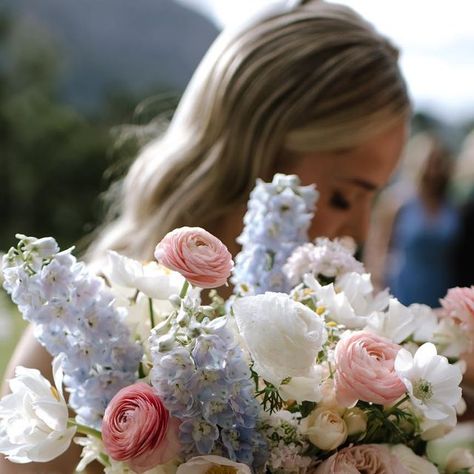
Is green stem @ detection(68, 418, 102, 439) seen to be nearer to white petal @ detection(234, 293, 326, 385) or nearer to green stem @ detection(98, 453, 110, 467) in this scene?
green stem @ detection(98, 453, 110, 467)

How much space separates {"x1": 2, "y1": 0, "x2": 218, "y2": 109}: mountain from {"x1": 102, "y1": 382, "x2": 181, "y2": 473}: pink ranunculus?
10929 millimetres

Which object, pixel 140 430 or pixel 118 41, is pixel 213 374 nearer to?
pixel 140 430

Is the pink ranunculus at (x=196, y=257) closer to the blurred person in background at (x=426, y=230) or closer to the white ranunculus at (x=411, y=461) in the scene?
the white ranunculus at (x=411, y=461)

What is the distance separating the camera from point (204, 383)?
580mm

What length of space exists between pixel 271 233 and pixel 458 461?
0.89ft

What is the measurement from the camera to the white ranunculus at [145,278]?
2.23ft

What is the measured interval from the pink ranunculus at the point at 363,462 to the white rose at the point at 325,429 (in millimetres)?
10

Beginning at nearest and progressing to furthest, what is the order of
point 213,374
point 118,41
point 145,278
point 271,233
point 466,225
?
point 213,374 < point 145,278 < point 271,233 < point 466,225 < point 118,41

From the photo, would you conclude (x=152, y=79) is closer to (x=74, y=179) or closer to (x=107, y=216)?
(x=74, y=179)

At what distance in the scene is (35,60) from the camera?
11.2m

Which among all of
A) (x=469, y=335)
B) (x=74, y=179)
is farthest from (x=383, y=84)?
(x=74, y=179)

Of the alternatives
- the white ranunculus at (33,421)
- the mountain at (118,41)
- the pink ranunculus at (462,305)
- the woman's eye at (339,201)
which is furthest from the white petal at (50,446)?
the mountain at (118,41)

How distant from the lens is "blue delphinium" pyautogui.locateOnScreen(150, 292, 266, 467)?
57cm

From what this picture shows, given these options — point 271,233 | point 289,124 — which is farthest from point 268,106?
point 271,233
